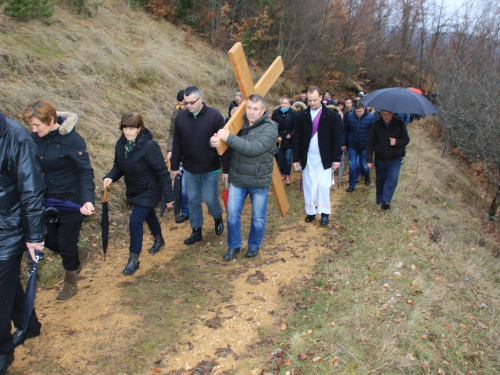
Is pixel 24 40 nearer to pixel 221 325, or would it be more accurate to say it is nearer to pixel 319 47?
pixel 221 325

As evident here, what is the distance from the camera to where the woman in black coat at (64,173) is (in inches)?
150

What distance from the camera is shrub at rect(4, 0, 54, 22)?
934 cm

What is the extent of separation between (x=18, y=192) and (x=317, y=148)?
14.3ft

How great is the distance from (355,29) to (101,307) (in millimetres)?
26274

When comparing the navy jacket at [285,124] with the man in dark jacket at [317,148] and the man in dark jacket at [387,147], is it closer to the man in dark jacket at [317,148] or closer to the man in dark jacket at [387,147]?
the man in dark jacket at [387,147]

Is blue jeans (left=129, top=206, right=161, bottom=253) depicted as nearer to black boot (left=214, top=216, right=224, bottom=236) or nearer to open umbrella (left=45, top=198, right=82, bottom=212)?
open umbrella (left=45, top=198, right=82, bottom=212)

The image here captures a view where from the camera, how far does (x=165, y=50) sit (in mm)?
14062

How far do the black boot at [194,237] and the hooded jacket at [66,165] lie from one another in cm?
191

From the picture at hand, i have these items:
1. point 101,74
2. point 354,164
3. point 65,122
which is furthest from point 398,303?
point 101,74

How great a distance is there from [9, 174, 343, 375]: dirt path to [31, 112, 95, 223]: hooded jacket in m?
1.00

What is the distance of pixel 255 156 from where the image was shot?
185 inches

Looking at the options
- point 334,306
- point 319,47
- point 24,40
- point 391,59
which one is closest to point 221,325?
point 334,306

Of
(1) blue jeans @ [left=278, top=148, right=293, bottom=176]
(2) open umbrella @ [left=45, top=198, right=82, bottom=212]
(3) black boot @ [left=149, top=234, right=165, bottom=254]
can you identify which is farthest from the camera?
(1) blue jeans @ [left=278, top=148, right=293, bottom=176]

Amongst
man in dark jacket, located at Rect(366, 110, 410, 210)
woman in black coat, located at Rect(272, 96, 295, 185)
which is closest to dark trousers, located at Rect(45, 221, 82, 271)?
man in dark jacket, located at Rect(366, 110, 410, 210)
